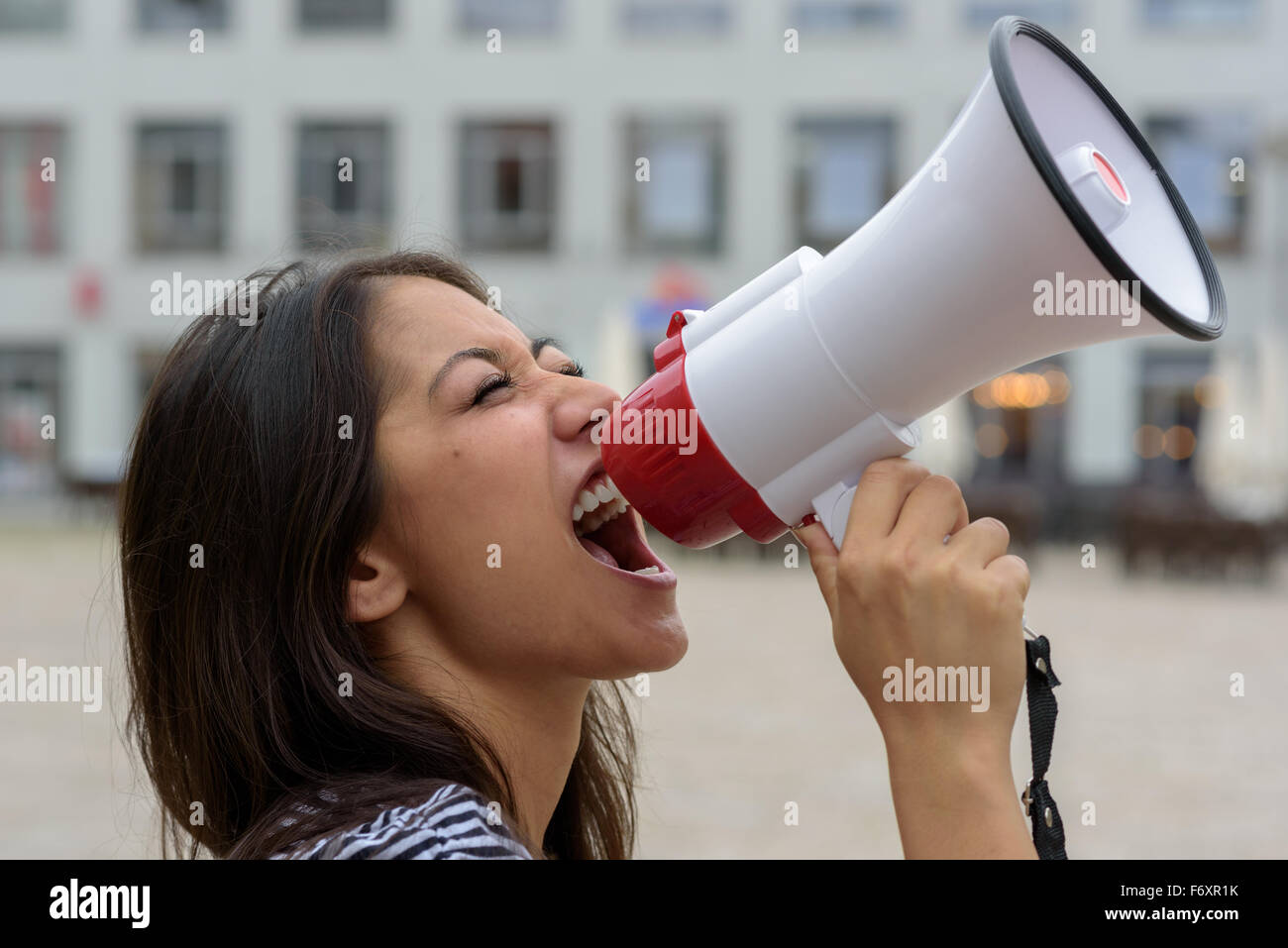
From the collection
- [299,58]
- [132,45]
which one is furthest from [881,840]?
[132,45]

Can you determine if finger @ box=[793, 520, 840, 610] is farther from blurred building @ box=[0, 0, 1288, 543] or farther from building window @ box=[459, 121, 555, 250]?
building window @ box=[459, 121, 555, 250]

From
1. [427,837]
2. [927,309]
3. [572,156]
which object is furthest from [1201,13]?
[427,837]

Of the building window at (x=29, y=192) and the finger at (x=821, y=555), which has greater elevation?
the building window at (x=29, y=192)

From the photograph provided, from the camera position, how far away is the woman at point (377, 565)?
1470mm

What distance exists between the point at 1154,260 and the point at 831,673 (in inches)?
301

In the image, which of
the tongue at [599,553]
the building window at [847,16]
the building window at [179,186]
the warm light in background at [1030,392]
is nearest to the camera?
the tongue at [599,553]

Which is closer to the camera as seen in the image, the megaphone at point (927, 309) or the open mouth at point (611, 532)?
the megaphone at point (927, 309)

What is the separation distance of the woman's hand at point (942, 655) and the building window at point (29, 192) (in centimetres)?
2514

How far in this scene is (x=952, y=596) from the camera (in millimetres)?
1320

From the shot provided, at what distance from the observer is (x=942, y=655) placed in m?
1.32

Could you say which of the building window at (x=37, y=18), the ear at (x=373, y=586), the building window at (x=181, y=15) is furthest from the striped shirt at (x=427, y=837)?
the building window at (x=37, y=18)

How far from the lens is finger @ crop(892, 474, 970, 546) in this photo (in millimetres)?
1361

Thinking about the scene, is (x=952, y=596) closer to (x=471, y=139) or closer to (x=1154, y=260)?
(x=1154, y=260)

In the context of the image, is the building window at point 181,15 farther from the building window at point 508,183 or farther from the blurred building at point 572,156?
the building window at point 508,183
